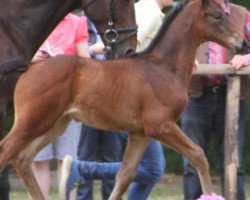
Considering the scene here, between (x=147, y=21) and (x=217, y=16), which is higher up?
(x=217, y=16)

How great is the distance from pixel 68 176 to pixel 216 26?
1546mm

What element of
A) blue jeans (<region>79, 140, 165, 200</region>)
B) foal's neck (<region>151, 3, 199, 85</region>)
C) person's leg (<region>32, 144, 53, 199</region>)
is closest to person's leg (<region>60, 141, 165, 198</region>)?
blue jeans (<region>79, 140, 165, 200</region>)

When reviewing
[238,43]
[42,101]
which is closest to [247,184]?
[238,43]

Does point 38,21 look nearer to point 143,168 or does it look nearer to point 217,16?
point 217,16

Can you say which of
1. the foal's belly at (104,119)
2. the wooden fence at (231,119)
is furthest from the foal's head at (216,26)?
the foal's belly at (104,119)

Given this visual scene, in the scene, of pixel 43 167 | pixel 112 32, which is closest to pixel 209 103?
pixel 43 167

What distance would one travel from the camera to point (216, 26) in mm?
6711

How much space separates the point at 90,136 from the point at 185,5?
4.82 feet

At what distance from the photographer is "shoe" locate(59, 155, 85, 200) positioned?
715cm

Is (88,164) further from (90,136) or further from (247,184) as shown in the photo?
(247,184)

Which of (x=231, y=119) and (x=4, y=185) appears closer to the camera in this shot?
(x=4, y=185)

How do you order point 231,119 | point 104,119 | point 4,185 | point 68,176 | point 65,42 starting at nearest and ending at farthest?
1. point 104,119
2. point 4,185
3. point 68,176
4. point 65,42
5. point 231,119

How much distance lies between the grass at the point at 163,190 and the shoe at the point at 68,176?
3033 millimetres

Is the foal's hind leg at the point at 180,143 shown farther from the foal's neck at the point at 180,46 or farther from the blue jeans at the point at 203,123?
the blue jeans at the point at 203,123
